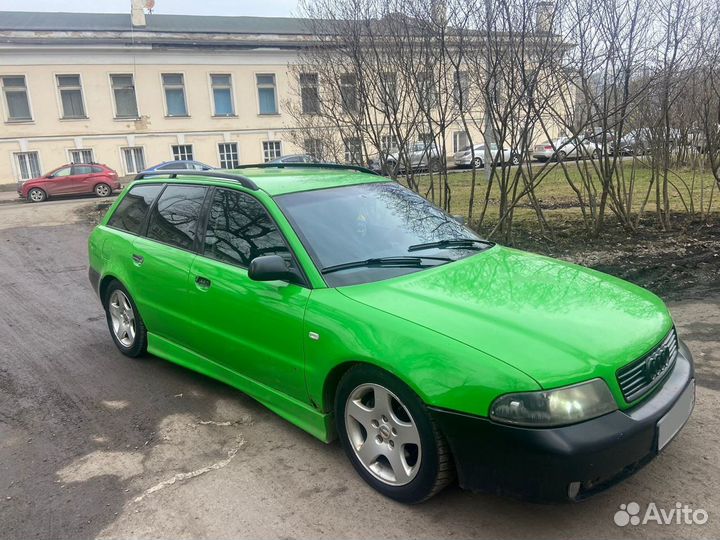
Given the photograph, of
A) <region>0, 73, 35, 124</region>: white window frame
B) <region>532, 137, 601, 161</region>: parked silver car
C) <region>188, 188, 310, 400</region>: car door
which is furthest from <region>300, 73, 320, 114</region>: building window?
<region>0, 73, 35, 124</region>: white window frame

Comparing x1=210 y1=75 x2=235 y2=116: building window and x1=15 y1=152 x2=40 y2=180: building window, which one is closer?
x1=15 y1=152 x2=40 y2=180: building window

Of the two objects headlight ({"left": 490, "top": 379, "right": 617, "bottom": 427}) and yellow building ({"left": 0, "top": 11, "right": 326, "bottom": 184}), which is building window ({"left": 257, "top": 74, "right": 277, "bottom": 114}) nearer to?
yellow building ({"left": 0, "top": 11, "right": 326, "bottom": 184})

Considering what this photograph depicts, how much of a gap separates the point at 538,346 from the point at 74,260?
8934 mm

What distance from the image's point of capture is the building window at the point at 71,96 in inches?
1119

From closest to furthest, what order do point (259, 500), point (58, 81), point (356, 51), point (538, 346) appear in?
point (538, 346) → point (259, 500) → point (356, 51) → point (58, 81)

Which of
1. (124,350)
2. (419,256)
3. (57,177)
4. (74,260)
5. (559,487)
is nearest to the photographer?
(559,487)

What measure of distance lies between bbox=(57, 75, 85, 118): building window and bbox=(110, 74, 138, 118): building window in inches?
66.4

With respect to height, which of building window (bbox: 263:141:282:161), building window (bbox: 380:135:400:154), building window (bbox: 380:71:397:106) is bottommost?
building window (bbox: 380:135:400:154)

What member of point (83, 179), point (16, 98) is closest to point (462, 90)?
point (83, 179)

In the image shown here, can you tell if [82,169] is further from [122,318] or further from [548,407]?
[548,407]

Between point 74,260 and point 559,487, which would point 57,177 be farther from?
point 559,487

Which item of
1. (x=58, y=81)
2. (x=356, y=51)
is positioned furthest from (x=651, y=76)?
(x=58, y=81)

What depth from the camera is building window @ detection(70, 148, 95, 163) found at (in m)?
28.9

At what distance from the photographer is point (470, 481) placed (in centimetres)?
250
